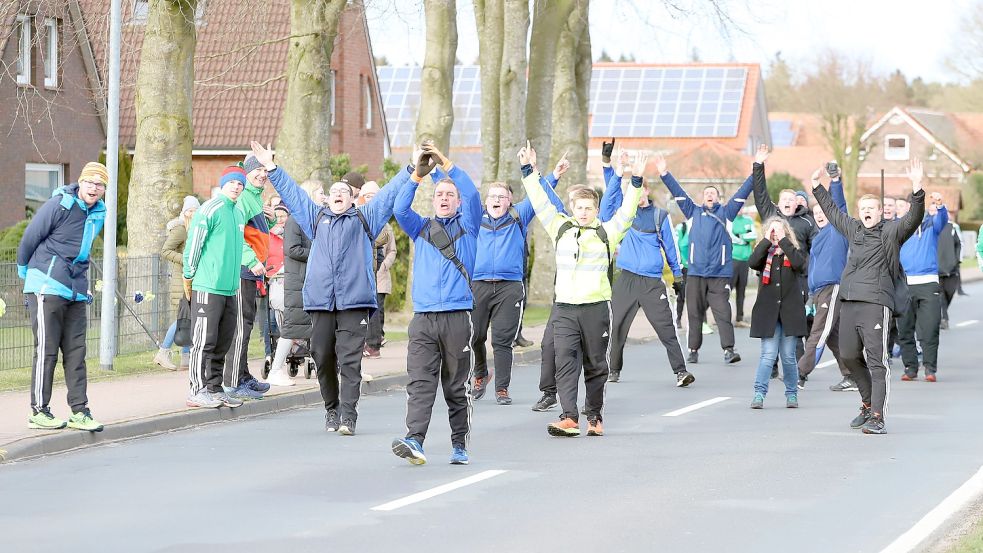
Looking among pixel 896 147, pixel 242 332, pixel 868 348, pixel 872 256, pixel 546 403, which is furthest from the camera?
pixel 896 147

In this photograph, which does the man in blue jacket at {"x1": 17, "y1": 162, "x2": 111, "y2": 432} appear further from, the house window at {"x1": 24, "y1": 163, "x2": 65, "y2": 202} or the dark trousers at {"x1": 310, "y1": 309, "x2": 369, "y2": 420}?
the house window at {"x1": 24, "y1": 163, "x2": 65, "y2": 202}

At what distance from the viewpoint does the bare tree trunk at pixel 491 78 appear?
85.5ft

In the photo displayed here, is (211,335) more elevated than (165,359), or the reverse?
(211,335)

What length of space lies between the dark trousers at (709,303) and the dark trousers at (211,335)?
720 centimetres

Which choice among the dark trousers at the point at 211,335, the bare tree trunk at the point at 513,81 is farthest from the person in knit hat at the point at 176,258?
the bare tree trunk at the point at 513,81

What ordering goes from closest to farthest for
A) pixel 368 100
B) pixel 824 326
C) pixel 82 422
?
pixel 82 422
pixel 824 326
pixel 368 100

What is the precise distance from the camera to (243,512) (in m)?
8.48

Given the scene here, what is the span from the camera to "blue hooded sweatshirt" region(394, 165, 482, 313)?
33.4 ft

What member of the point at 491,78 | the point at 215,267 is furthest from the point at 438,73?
the point at 215,267

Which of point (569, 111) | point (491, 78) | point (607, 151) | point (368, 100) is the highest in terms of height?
point (368, 100)

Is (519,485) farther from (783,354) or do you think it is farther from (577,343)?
(783,354)

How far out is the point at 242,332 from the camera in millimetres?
13047

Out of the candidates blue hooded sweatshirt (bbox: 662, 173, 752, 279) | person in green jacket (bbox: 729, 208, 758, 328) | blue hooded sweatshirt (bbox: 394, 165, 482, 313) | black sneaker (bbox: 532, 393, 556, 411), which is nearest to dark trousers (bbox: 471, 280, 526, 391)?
black sneaker (bbox: 532, 393, 556, 411)

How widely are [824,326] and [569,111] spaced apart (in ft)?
46.4
